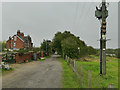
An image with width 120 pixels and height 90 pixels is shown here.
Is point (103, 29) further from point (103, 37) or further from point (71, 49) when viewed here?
point (71, 49)

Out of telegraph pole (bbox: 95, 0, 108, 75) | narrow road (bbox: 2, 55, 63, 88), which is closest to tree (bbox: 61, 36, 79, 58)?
narrow road (bbox: 2, 55, 63, 88)

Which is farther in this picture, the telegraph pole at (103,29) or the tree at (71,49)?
the tree at (71,49)

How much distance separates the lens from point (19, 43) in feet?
144

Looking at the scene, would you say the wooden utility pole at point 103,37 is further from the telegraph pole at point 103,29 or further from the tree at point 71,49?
the tree at point 71,49

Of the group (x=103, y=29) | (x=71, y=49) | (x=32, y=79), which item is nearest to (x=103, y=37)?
(x=103, y=29)

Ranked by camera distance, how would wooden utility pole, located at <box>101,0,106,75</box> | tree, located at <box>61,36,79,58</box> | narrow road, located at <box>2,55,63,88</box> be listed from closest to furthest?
narrow road, located at <box>2,55,63,88</box> → wooden utility pole, located at <box>101,0,106,75</box> → tree, located at <box>61,36,79,58</box>

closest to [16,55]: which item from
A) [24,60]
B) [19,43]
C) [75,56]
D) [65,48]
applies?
[24,60]

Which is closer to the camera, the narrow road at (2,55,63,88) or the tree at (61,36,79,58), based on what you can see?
the narrow road at (2,55,63,88)

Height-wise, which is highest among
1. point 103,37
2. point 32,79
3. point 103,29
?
point 103,29

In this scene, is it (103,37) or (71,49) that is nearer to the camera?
(103,37)

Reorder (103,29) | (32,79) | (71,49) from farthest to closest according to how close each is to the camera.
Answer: (71,49) < (103,29) < (32,79)

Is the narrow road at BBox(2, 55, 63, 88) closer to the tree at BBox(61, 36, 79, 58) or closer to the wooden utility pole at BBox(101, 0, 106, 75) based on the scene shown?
the wooden utility pole at BBox(101, 0, 106, 75)

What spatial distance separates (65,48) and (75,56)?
117 inches

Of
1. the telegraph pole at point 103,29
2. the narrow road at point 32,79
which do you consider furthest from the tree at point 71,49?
the telegraph pole at point 103,29
